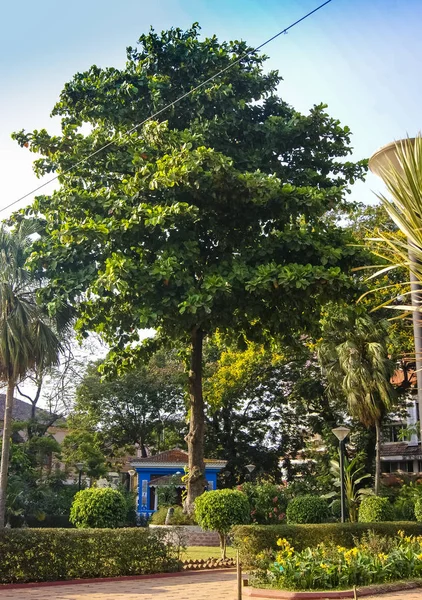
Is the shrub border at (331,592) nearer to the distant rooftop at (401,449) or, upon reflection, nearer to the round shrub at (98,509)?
the round shrub at (98,509)

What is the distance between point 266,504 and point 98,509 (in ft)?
32.4

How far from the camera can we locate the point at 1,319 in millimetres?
19406

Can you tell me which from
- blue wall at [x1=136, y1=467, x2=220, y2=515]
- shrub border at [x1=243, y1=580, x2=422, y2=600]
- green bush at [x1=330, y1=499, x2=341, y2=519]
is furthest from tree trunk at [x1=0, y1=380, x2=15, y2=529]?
blue wall at [x1=136, y1=467, x2=220, y2=515]

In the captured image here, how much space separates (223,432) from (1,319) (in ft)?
71.5

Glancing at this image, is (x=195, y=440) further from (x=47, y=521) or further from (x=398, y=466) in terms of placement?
(x=398, y=466)

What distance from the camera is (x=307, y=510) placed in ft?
59.4

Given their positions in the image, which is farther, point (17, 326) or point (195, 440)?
point (17, 326)

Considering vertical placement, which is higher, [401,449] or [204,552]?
[401,449]

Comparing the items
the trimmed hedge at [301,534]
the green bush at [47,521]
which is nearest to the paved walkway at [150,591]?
the trimmed hedge at [301,534]

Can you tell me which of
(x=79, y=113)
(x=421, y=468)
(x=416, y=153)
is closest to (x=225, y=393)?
(x=421, y=468)

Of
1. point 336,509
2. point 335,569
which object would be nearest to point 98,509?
point 335,569

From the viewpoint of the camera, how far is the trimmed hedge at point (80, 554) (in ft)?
38.9

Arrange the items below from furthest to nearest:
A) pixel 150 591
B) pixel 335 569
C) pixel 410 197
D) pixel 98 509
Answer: pixel 98 509 < pixel 150 591 < pixel 335 569 < pixel 410 197

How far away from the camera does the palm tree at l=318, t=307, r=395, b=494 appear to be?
26480 mm
